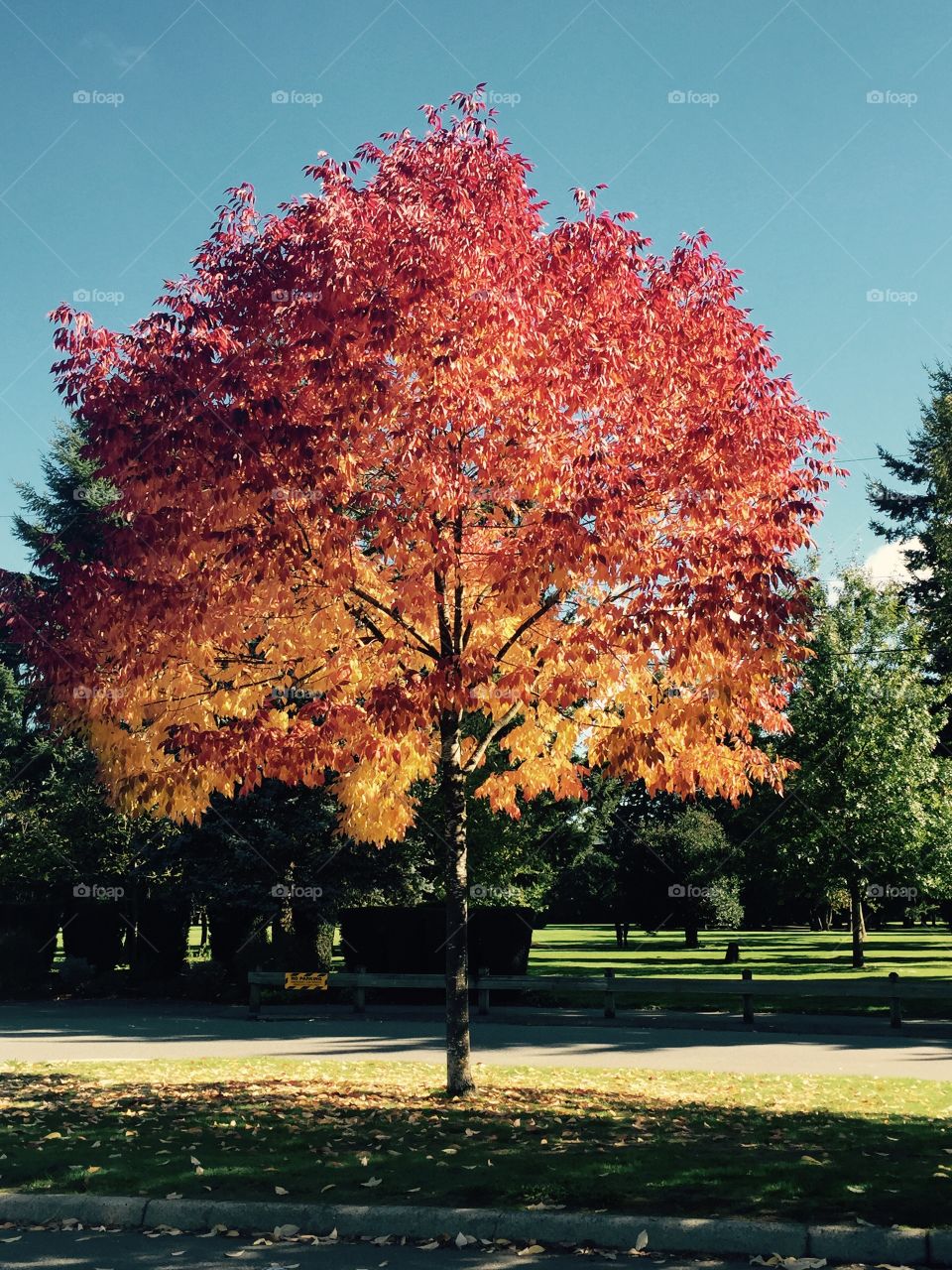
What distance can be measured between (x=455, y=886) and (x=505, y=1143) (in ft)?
11.5

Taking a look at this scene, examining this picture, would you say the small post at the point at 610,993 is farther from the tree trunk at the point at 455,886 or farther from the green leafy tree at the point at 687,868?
the green leafy tree at the point at 687,868

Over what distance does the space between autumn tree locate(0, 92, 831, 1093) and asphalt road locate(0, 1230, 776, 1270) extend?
4.21 metres

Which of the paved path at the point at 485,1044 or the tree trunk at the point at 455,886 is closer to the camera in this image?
the tree trunk at the point at 455,886

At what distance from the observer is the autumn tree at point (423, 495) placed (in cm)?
991

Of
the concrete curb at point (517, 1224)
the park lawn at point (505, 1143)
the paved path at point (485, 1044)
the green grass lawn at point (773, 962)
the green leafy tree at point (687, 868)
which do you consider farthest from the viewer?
the green leafy tree at point (687, 868)

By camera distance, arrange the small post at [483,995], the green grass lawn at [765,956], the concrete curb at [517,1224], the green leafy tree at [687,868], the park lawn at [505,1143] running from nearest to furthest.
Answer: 1. the concrete curb at [517,1224]
2. the park lawn at [505,1143]
3. the small post at [483,995]
4. the green grass lawn at [765,956]
5. the green leafy tree at [687,868]

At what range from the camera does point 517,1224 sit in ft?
21.5

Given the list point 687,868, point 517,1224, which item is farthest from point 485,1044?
point 687,868

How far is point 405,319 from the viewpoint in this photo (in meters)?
10.1

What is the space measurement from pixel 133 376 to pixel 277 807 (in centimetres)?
1644

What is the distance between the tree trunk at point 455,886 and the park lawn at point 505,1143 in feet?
2.62

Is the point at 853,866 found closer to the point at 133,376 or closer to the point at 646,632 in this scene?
the point at 646,632
